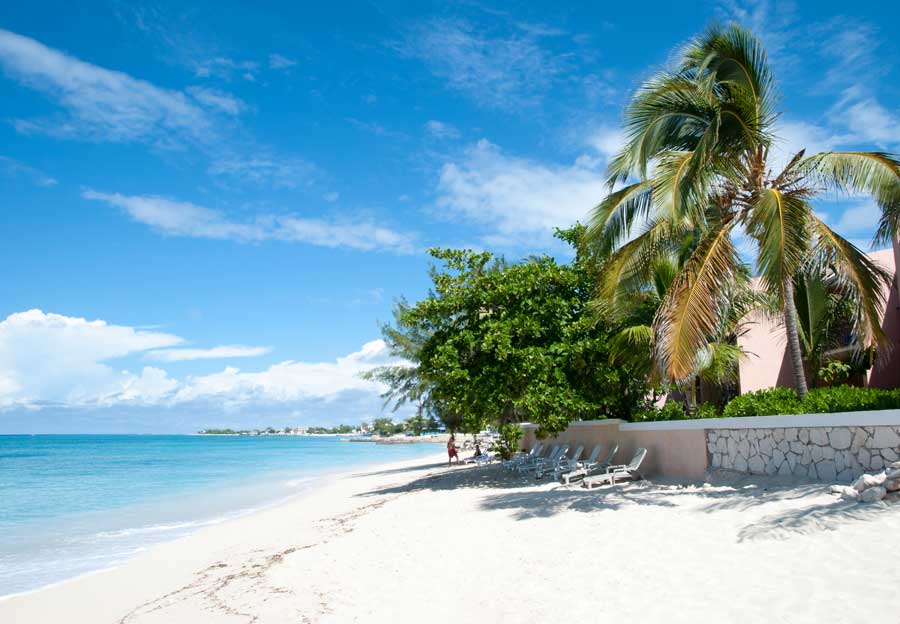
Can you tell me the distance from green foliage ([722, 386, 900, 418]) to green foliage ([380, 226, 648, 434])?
12.3ft

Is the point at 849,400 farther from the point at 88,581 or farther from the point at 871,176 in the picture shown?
the point at 88,581

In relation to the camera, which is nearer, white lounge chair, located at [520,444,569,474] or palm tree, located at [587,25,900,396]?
palm tree, located at [587,25,900,396]

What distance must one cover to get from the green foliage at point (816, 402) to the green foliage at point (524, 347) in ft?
12.3

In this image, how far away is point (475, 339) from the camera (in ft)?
48.6

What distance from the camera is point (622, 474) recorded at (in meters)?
12.0

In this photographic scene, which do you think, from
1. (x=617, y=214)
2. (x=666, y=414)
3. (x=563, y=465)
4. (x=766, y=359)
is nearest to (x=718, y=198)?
(x=617, y=214)

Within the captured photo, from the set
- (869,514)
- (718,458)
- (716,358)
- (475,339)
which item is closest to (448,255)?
(475,339)

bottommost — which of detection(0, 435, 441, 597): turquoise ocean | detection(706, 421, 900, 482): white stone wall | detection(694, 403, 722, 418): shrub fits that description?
detection(0, 435, 441, 597): turquoise ocean

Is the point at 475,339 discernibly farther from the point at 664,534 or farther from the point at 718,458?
the point at 664,534

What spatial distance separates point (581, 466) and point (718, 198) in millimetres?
6391

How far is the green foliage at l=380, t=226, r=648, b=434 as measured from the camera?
1406cm

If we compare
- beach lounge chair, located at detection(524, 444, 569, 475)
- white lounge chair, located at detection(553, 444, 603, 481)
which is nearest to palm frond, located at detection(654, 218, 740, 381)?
white lounge chair, located at detection(553, 444, 603, 481)

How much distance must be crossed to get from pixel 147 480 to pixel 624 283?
2767 centimetres

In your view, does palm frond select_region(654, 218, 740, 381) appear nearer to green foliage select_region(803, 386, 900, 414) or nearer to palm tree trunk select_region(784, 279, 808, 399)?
palm tree trunk select_region(784, 279, 808, 399)
